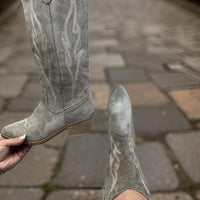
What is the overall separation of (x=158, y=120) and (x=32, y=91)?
1.28 m

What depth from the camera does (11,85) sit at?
95.3 inches

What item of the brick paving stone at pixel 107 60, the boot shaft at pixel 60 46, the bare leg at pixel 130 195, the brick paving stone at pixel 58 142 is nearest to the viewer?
the boot shaft at pixel 60 46

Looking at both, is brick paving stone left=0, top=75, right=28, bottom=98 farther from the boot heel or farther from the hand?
the boot heel

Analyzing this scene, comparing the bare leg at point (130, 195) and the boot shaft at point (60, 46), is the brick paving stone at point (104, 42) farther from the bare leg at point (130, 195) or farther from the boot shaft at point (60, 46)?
the bare leg at point (130, 195)

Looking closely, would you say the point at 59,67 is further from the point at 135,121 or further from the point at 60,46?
the point at 135,121

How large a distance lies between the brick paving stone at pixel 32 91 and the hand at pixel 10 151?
3.64 ft

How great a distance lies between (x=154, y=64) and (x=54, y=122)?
210 cm

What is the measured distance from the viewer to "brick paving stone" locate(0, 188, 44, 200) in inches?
48.3

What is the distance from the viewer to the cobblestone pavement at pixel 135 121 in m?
1.28

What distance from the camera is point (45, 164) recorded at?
1438 millimetres

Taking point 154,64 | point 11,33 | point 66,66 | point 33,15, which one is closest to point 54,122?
point 66,66

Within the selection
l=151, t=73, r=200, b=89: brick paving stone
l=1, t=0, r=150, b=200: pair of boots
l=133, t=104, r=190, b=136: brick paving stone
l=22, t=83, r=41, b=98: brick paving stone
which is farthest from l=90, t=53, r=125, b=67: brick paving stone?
l=1, t=0, r=150, b=200: pair of boots

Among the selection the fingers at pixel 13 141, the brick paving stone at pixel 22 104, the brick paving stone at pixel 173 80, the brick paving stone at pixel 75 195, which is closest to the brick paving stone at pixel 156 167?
the brick paving stone at pixel 75 195

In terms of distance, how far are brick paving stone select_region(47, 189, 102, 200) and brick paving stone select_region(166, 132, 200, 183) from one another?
561mm
